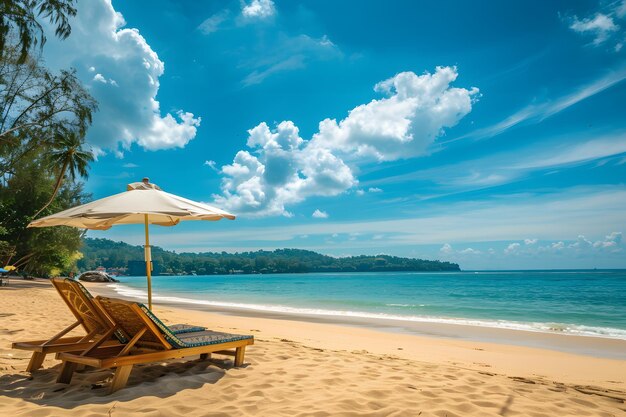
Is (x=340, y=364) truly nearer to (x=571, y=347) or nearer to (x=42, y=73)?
(x=571, y=347)

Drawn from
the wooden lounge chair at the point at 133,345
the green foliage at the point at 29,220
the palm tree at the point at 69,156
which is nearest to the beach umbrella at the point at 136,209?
the wooden lounge chair at the point at 133,345

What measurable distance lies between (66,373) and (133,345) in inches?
29.1

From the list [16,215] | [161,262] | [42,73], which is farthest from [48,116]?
[161,262]

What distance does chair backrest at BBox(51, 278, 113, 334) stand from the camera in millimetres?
4121

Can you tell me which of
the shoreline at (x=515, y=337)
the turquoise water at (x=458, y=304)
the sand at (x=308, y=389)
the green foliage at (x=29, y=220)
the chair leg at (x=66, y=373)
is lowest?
the turquoise water at (x=458, y=304)

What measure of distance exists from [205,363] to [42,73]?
1945 cm

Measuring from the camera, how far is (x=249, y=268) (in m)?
150

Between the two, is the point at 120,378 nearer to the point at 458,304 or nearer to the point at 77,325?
the point at 77,325

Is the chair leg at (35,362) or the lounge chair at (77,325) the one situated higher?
the lounge chair at (77,325)

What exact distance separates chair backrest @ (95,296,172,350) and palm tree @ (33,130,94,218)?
1967cm

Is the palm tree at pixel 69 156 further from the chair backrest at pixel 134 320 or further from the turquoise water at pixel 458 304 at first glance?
the chair backrest at pixel 134 320

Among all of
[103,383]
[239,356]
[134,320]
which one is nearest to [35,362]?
[103,383]

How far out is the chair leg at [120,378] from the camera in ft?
12.4

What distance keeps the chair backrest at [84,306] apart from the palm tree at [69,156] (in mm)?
19110
